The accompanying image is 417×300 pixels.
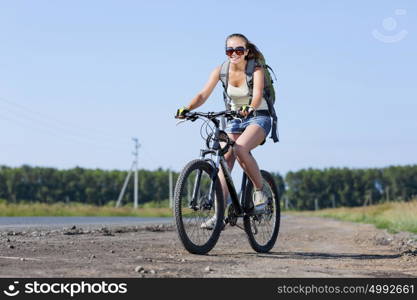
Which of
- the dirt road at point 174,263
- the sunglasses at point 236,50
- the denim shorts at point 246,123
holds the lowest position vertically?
the dirt road at point 174,263

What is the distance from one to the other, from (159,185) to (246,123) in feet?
496

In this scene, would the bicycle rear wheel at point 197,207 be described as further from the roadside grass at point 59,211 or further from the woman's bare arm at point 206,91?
the roadside grass at point 59,211

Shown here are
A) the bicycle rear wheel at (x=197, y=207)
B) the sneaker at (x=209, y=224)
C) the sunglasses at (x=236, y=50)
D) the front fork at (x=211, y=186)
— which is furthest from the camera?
the sunglasses at (x=236, y=50)

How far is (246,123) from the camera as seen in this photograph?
25.2 feet

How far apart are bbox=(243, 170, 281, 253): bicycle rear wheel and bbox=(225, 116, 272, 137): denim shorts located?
26.4 inches

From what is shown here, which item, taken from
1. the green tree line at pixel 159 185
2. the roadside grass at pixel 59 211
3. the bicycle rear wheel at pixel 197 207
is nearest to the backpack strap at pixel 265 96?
the bicycle rear wheel at pixel 197 207

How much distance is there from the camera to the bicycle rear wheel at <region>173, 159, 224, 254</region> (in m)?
6.78

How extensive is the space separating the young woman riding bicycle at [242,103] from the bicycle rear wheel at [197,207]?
0.27 meters

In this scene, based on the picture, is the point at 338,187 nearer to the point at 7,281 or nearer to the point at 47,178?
the point at 47,178

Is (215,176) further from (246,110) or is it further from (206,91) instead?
(206,91)

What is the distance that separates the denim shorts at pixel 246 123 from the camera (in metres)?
7.61

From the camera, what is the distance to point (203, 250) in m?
7.11

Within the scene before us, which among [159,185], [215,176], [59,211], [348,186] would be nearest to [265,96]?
[215,176]

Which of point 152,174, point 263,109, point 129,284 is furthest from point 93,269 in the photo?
point 152,174
